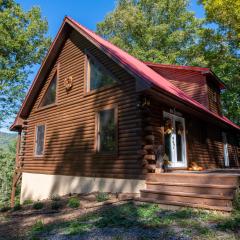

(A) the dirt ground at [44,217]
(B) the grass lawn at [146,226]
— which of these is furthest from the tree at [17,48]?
(B) the grass lawn at [146,226]

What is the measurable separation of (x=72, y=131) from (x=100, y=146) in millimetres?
1825

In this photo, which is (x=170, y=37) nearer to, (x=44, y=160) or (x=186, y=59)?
(x=186, y=59)

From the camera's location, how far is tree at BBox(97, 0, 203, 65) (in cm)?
2548

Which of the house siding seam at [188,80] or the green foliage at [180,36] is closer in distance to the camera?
the house siding seam at [188,80]

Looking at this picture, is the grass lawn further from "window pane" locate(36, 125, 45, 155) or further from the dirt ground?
"window pane" locate(36, 125, 45, 155)

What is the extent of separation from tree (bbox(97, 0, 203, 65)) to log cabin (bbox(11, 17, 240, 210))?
39.4ft

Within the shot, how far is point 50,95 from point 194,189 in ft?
28.4

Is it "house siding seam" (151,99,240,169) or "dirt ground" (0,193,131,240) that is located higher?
"house siding seam" (151,99,240,169)

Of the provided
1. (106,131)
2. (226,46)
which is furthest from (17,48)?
(106,131)

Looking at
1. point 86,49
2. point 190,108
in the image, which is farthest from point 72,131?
point 190,108

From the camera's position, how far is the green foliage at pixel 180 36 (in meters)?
19.3

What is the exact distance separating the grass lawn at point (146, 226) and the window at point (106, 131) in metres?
3.09

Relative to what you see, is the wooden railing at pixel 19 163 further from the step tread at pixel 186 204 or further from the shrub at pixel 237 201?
the shrub at pixel 237 201

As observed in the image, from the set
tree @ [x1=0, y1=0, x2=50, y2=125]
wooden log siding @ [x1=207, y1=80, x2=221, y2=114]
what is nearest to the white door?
wooden log siding @ [x1=207, y1=80, x2=221, y2=114]
